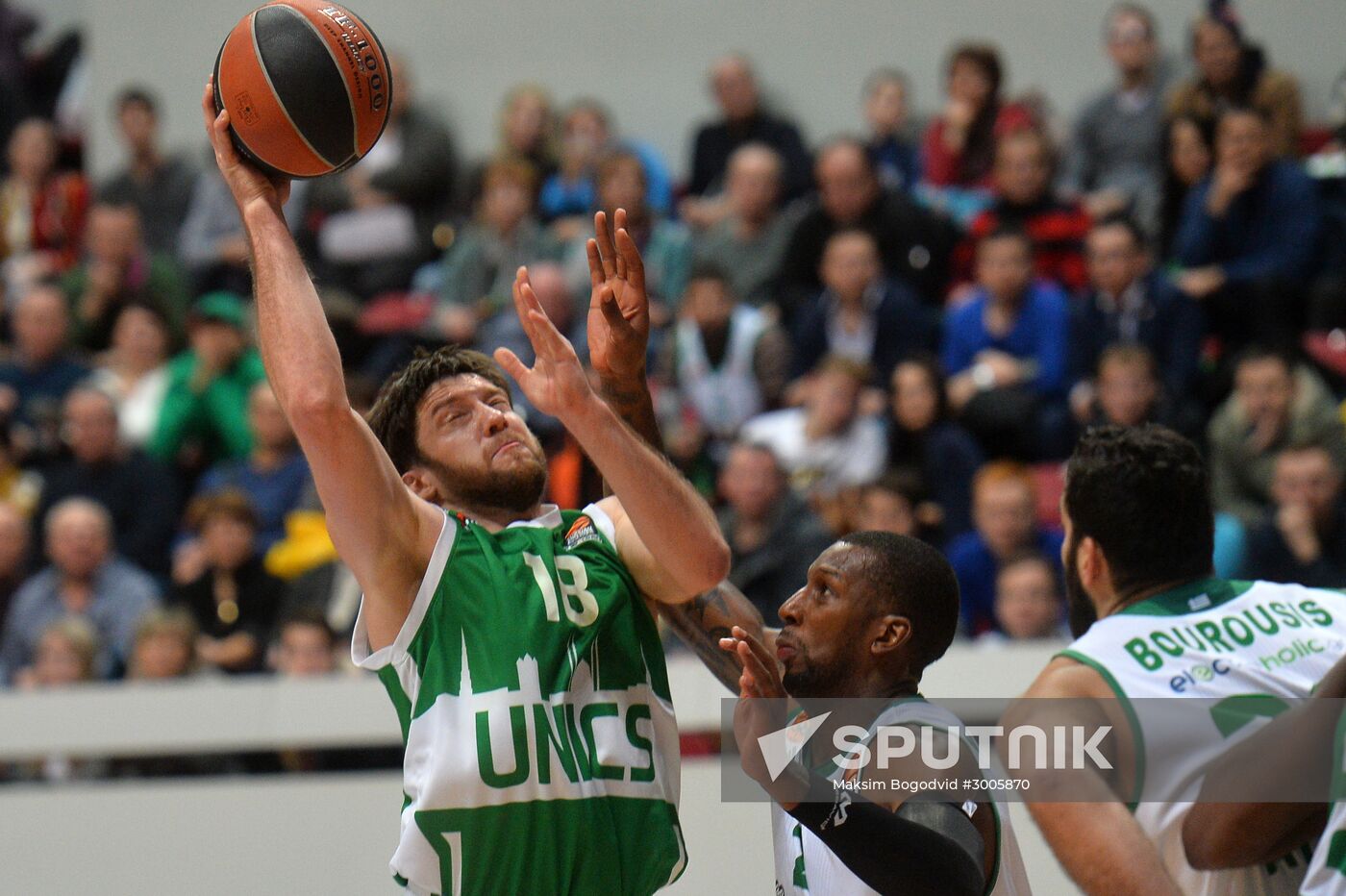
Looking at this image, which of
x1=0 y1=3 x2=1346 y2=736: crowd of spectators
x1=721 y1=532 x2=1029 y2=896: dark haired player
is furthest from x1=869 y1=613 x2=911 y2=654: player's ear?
x1=0 y1=3 x2=1346 y2=736: crowd of spectators

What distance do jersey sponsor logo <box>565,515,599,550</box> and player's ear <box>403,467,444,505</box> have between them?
30 centimetres

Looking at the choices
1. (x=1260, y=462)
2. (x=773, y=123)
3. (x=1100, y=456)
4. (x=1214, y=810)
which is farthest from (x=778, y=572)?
(x=773, y=123)

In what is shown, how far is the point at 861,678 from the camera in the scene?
11.6ft

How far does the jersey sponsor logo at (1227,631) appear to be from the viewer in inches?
149

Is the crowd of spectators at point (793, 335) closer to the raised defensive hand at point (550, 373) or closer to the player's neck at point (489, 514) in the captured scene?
the player's neck at point (489, 514)

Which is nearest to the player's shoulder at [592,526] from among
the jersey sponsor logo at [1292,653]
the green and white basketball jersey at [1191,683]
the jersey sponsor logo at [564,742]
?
the jersey sponsor logo at [564,742]

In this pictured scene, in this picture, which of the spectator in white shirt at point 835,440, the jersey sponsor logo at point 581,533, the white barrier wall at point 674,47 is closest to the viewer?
the jersey sponsor logo at point 581,533

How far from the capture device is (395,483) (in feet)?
11.2

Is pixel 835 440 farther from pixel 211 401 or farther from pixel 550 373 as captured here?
pixel 550 373

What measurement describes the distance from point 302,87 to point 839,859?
6.45 feet

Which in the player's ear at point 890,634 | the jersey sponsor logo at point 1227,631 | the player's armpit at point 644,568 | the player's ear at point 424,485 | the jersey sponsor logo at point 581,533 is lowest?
the jersey sponsor logo at point 1227,631

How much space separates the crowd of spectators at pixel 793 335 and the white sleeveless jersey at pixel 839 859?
10.6 feet

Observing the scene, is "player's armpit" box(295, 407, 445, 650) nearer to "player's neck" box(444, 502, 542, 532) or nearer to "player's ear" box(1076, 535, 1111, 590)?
"player's neck" box(444, 502, 542, 532)

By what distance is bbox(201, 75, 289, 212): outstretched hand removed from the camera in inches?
142
